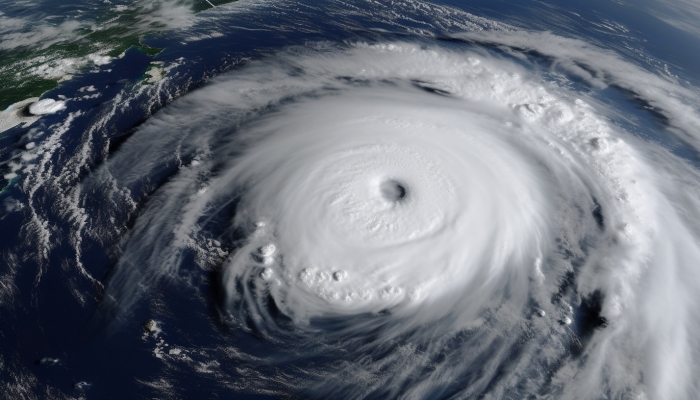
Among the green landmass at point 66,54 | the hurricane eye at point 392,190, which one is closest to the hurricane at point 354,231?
the hurricane eye at point 392,190

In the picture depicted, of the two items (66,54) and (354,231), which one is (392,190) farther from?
(66,54)

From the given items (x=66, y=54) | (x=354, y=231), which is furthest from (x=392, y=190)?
(x=66, y=54)

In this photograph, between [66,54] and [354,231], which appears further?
[66,54]

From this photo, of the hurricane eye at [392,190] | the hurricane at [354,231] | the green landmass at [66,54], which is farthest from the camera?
the green landmass at [66,54]

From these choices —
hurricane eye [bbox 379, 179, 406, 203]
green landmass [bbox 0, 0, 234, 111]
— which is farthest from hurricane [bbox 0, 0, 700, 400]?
green landmass [bbox 0, 0, 234, 111]

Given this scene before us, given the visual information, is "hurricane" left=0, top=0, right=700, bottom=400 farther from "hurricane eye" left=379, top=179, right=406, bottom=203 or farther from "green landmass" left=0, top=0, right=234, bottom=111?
"green landmass" left=0, top=0, right=234, bottom=111

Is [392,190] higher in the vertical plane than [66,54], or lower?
higher

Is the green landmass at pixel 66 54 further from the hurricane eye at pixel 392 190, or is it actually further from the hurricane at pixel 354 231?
the hurricane eye at pixel 392 190

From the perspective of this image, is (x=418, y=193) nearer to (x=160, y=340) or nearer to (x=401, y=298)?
(x=401, y=298)
